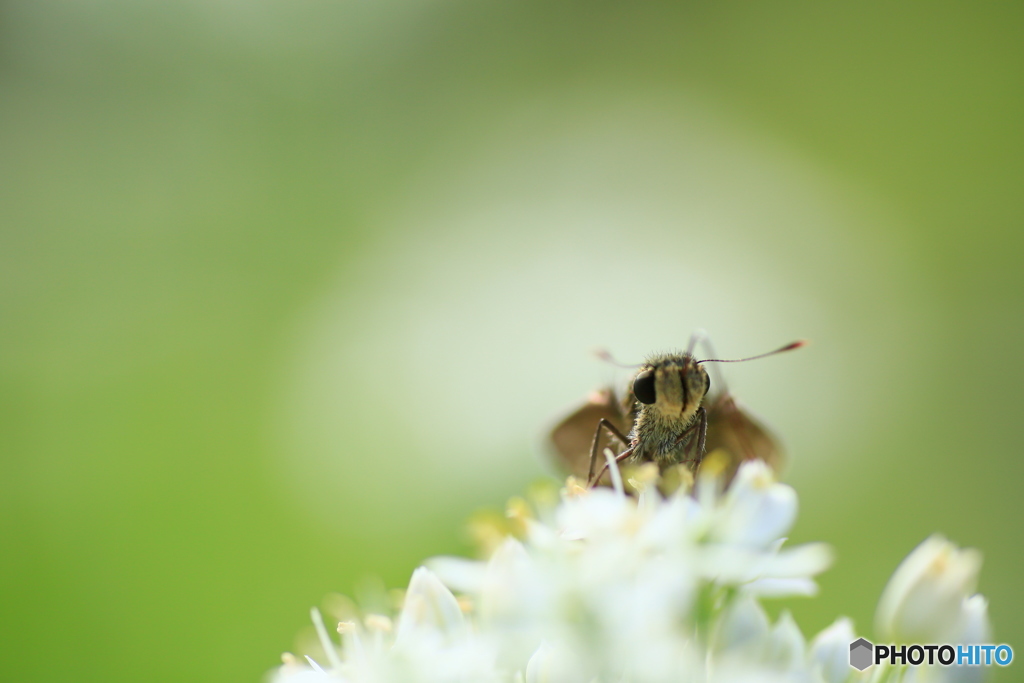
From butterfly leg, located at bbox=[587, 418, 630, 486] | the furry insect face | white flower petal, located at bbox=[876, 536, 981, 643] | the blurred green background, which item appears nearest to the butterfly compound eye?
the furry insect face

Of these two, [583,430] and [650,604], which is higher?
[583,430]

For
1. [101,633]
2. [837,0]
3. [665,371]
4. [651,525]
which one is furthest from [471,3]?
[651,525]

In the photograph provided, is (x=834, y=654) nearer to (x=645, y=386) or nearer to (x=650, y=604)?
(x=650, y=604)

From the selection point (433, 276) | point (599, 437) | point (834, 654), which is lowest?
point (834, 654)

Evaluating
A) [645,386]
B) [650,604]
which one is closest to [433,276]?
[645,386]

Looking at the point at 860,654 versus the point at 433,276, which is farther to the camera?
the point at 433,276

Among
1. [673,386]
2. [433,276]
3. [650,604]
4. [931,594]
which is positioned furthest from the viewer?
[433,276]

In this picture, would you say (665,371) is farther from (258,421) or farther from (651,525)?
(258,421)
